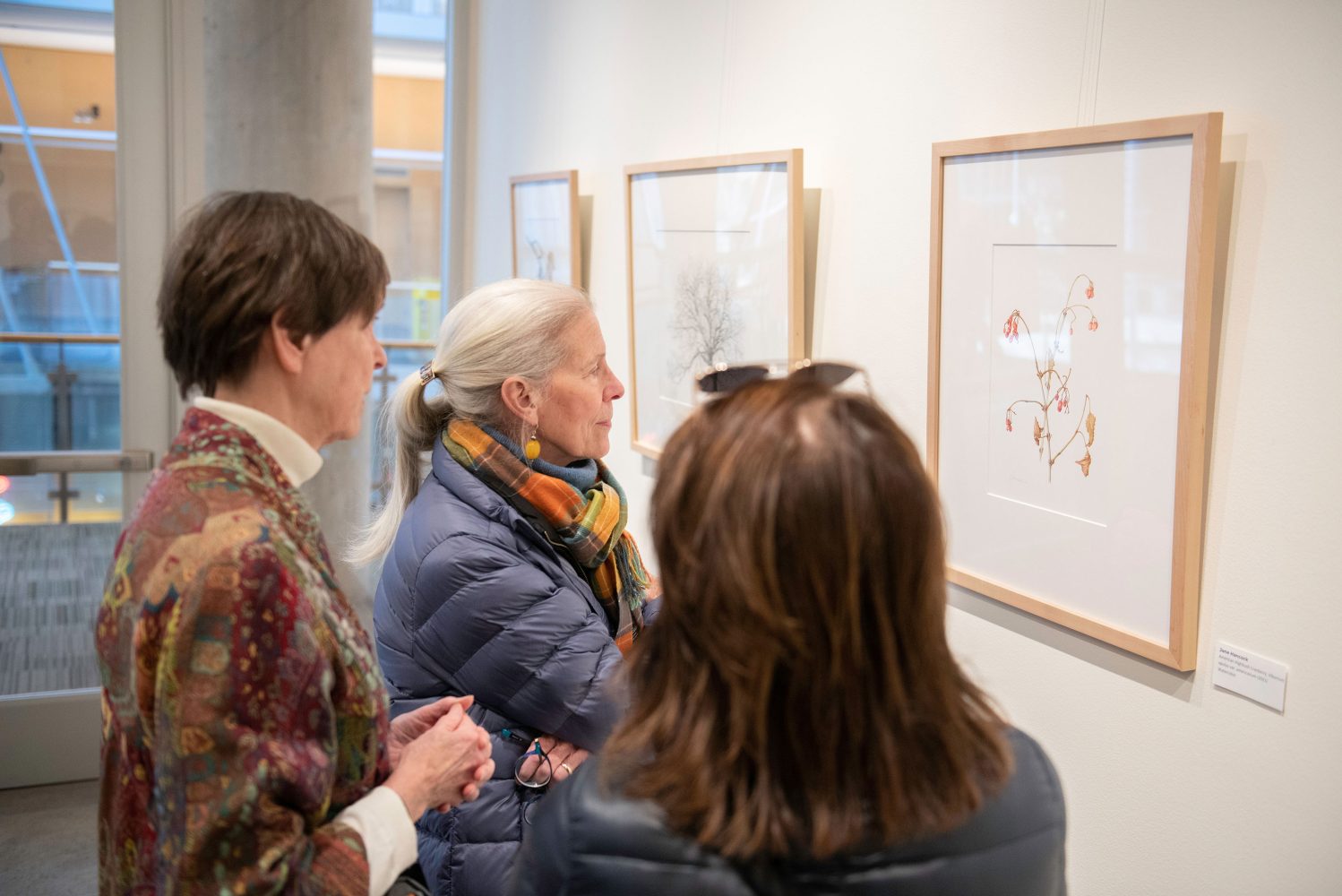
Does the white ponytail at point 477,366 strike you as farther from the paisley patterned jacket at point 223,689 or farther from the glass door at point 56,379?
the glass door at point 56,379

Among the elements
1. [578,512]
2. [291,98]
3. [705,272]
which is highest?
[291,98]

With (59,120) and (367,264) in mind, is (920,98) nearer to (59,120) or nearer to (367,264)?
(367,264)

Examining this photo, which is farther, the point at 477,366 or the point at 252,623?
the point at 477,366


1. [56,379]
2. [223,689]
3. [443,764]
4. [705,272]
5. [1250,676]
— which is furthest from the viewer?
[56,379]

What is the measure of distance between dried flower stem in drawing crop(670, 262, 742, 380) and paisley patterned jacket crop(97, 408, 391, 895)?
163 centimetres

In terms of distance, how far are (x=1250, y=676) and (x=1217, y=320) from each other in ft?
1.66

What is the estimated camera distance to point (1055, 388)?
184cm

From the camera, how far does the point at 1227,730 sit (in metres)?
1.63

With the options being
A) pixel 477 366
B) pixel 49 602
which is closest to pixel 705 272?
pixel 477 366

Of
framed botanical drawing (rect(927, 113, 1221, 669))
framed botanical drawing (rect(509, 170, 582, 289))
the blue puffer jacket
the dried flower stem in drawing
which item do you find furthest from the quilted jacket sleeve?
framed botanical drawing (rect(509, 170, 582, 289))

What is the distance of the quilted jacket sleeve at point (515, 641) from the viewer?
1816 mm

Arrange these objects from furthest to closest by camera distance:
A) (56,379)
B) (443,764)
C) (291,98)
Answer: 1. (56,379)
2. (291,98)
3. (443,764)

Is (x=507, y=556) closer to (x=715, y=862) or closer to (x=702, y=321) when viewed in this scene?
(x=715, y=862)

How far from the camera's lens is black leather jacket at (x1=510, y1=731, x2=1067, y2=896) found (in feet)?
3.07
